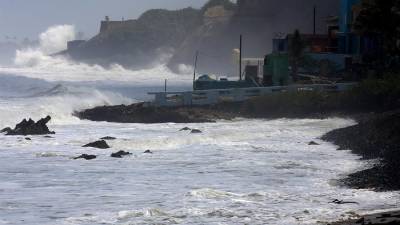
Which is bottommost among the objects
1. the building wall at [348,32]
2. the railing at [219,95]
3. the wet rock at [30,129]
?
the wet rock at [30,129]

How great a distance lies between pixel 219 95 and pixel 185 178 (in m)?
23.1

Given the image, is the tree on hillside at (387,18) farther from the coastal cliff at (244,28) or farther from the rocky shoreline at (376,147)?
the coastal cliff at (244,28)

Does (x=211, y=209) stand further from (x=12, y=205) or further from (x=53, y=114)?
(x=53, y=114)

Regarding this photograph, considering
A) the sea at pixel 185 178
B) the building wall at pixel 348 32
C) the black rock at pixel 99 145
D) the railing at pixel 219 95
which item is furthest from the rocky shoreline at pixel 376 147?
the building wall at pixel 348 32

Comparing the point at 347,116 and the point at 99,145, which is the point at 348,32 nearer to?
the point at 347,116

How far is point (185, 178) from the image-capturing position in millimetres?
19297

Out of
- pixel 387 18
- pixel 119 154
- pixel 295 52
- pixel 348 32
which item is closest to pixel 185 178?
pixel 119 154

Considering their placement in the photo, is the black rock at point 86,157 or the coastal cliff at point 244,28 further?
the coastal cliff at point 244,28

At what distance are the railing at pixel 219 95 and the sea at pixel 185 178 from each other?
6790mm

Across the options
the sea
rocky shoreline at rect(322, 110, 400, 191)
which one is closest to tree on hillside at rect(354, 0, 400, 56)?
the sea

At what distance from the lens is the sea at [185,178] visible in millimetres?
14594

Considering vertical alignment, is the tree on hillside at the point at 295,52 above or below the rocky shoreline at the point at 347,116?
above

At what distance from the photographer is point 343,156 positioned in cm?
2334

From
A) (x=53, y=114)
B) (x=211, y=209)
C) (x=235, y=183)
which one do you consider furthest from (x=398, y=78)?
(x=211, y=209)
